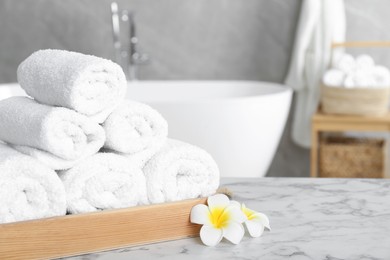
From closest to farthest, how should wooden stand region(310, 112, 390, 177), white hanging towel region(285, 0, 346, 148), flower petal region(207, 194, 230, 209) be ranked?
flower petal region(207, 194, 230, 209)
wooden stand region(310, 112, 390, 177)
white hanging towel region(285, 0, 346, 148)

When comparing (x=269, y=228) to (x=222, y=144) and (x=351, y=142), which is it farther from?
(x=351, y=142)

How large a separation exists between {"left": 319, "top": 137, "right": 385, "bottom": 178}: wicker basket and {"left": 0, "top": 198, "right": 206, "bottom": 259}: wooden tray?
7.59ft

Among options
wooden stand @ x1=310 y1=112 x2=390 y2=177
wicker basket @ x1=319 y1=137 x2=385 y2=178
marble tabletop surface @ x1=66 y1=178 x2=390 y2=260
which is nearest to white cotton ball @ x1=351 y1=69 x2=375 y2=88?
wooden stand @ x1=310 y1=112 x2=390 y2=177

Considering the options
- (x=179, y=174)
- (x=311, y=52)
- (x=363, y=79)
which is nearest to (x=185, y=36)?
(x=311, y=52)

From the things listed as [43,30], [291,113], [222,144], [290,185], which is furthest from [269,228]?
[43,30]

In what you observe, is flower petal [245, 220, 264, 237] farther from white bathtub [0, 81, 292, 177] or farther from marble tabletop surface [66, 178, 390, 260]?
white bathtub [0, 81, 292, 177]

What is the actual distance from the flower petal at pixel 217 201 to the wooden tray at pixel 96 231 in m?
0.01

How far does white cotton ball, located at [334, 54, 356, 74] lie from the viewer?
3.17 meters

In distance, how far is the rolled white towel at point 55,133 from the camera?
87cm

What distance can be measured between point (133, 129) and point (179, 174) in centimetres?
10

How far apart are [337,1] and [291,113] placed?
0.68m

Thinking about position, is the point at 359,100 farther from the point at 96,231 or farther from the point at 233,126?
the point at 96,231

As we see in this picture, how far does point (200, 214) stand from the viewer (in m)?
0.95

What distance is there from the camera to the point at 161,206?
0.93 meters
